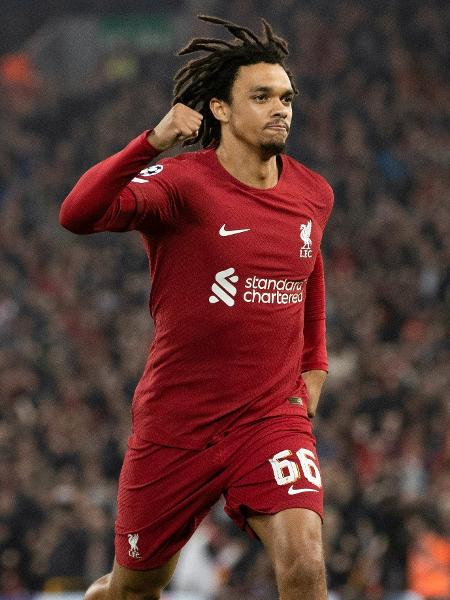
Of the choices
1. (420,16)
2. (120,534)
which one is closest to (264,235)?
(120,534)

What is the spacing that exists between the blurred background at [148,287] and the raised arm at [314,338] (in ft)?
10.1

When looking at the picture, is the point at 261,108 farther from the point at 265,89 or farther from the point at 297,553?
the point at 297,553

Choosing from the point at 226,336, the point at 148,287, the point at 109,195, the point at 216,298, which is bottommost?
the point at 148,287

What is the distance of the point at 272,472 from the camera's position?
4.92 meters

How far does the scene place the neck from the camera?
5211 millimetres

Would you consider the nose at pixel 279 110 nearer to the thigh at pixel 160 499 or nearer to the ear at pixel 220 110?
Result: the ear at pixel 220 110

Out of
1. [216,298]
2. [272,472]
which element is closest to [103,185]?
[216,298]

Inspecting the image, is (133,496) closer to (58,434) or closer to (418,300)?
(58,434)

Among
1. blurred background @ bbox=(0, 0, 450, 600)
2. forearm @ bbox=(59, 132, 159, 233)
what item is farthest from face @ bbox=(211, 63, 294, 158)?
blurred background @ bbox=(0, 0, 450, 600)

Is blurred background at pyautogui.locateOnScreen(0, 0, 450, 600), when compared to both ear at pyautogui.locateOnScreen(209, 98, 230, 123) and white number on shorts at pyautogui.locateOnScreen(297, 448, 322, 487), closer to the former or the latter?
white number on shorts at pyautogui.locateOnScreen(297, 448, 322, 487)

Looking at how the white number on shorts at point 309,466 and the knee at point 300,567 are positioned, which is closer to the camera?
the knee at point 300,567

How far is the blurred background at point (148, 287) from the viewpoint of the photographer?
9492 mm

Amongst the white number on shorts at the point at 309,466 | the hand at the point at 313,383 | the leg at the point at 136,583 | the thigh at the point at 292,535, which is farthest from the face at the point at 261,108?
the leg at the point at 136,583

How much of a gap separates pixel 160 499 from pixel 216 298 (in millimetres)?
802
